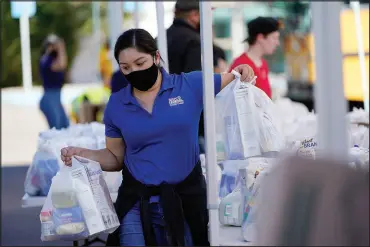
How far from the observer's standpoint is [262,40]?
6.91 metres


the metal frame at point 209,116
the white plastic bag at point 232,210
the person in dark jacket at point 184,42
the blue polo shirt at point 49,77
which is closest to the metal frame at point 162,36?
the person in dark jacket at point 184,42

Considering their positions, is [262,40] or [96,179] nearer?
[96,179]

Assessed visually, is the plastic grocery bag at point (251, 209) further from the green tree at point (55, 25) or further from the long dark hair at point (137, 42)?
the green tree at point (55, 25)

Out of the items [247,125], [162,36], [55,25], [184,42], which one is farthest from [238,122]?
[55,25]

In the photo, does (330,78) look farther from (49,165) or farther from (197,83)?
(49,165)

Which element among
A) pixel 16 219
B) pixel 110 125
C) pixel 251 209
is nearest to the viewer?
pixel 251 209

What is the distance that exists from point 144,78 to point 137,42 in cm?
15

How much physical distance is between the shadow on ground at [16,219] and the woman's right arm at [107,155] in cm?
217

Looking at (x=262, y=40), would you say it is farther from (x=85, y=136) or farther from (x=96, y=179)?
(x=96, y=179)

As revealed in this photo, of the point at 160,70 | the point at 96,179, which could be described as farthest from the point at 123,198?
the point at 160,70

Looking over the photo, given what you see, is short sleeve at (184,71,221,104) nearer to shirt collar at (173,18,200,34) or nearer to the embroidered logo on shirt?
the embroidered logo on shirt

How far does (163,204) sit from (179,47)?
2717mm

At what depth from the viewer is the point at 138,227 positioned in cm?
411

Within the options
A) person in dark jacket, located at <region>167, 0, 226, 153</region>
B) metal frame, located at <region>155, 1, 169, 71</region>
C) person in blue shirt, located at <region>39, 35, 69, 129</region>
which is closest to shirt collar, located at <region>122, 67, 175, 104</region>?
metal frame, located at <region>155, 1, 169, 71</region>
